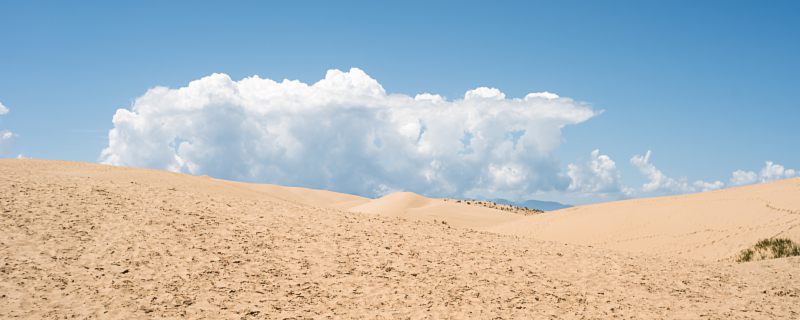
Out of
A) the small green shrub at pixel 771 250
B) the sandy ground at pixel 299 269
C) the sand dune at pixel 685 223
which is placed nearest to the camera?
the sandy ground at pixel 299 269

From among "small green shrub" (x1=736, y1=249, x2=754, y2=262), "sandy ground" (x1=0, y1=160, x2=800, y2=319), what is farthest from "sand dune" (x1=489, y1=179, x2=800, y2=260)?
"sandy ground" (x1=0, y1=160, x2=800, y2=319)

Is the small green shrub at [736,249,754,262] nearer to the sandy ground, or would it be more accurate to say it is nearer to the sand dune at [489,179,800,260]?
the sand dune at [489,179,800,260]

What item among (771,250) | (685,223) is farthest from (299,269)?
(685,223)

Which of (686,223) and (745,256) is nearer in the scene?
(745,256)

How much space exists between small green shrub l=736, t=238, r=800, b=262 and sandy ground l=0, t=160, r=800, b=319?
5.67 ft

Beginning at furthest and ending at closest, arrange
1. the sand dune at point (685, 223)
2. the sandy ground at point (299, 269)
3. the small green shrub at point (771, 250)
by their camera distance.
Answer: the sand dune at point (685, 223) < the small green shrub at point (771, 250) < the sandy ground at point (299, 269)

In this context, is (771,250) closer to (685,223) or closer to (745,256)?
(745,256)

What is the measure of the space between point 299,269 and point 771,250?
15.8 meters

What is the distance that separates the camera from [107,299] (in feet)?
35.5

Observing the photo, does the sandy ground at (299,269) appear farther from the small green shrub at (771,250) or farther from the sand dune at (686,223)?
the sand dune at (686,223)

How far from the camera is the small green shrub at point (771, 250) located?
18.8 m

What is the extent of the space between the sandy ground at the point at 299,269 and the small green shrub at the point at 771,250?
173 centimetres

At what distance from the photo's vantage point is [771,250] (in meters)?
19.0

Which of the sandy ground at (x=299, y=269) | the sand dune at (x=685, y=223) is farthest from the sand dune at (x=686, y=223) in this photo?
the sandy ground at (x=299, y=269)
